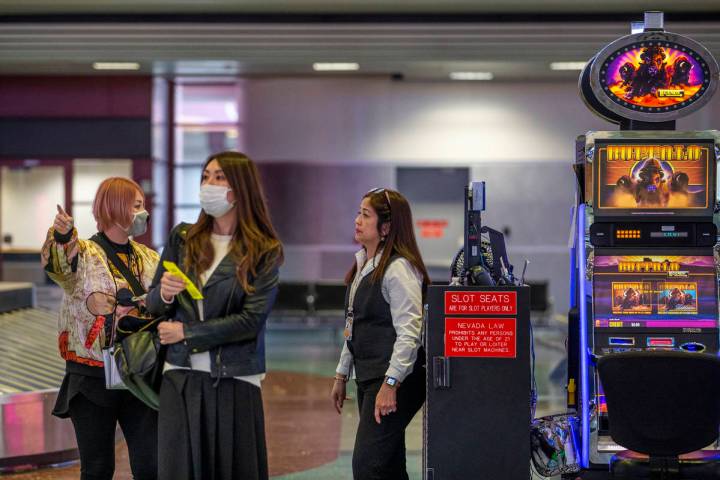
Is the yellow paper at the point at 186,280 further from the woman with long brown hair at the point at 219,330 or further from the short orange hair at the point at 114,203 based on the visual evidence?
the short orange hair at the point at 114,203

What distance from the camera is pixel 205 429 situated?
10.4 ft

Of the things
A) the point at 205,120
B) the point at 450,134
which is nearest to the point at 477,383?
the point at 450,134

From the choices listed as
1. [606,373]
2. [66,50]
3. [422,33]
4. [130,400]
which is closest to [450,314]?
[606,373]

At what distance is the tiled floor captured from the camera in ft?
18.2

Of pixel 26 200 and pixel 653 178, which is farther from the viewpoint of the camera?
pixel 26 200

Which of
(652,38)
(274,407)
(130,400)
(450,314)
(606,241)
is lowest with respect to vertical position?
(274,407)

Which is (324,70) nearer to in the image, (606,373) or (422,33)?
(422,33)

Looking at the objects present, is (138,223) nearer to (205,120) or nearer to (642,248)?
(642,248)

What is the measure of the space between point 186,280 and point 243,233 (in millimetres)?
252

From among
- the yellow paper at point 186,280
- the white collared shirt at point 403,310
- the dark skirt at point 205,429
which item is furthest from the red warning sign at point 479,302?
the yellow paper at point 186,280

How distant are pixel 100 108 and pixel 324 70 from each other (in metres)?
3.15

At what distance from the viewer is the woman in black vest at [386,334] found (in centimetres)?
383

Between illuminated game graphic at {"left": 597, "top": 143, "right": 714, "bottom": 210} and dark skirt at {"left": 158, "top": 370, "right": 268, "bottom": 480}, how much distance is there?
197 cm

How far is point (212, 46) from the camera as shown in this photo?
1156cm
